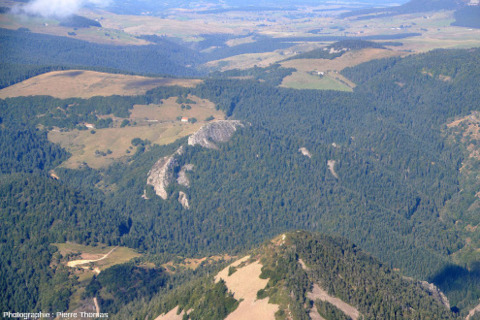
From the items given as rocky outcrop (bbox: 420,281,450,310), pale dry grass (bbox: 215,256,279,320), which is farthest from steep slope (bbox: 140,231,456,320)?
rocky outcrop (bbox: 420,281,450,310)

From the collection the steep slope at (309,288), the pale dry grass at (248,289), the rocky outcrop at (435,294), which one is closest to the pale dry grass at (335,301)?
the steep slope at (309,288)

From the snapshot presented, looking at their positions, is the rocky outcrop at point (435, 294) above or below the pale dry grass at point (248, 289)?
below

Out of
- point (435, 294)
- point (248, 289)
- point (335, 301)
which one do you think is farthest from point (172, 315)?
point (435, 294)

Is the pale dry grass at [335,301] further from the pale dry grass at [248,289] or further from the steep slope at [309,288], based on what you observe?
the pale dry grass at [248,289]

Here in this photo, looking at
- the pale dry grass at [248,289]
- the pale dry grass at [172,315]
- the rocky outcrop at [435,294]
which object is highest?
the pale dry grass at [248,289]

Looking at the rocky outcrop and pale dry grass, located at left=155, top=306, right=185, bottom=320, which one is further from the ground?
pale dry grass, located at left=155, top=306, right=185, bottom=320

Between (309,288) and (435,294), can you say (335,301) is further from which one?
(435,294)

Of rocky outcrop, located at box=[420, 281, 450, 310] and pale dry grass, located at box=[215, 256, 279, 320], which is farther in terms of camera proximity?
rocky outcrop, located at box=[420, 281, 450, 310]

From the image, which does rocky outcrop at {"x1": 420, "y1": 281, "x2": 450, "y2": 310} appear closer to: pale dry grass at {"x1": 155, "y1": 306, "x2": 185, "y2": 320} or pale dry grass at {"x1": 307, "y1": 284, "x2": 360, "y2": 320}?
pale dry grass at {"x1": 307, "y1": 284, "x2": 360, "y2": 320}

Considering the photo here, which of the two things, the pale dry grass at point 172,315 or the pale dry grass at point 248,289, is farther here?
the pale dry grass at point 172,315

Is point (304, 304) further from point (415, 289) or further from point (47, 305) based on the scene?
point (47, 305)

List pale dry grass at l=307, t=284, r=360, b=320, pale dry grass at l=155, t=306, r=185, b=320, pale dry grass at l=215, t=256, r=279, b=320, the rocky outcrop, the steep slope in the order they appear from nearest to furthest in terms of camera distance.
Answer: pale dry grass at l=215, t=256, r=279, b=320, the steep slope, pale dry grass at l=307, t=284, r=360, b=320, pale dry grass at l=155, t=306, r=185, b=320, the rocky outcrop
